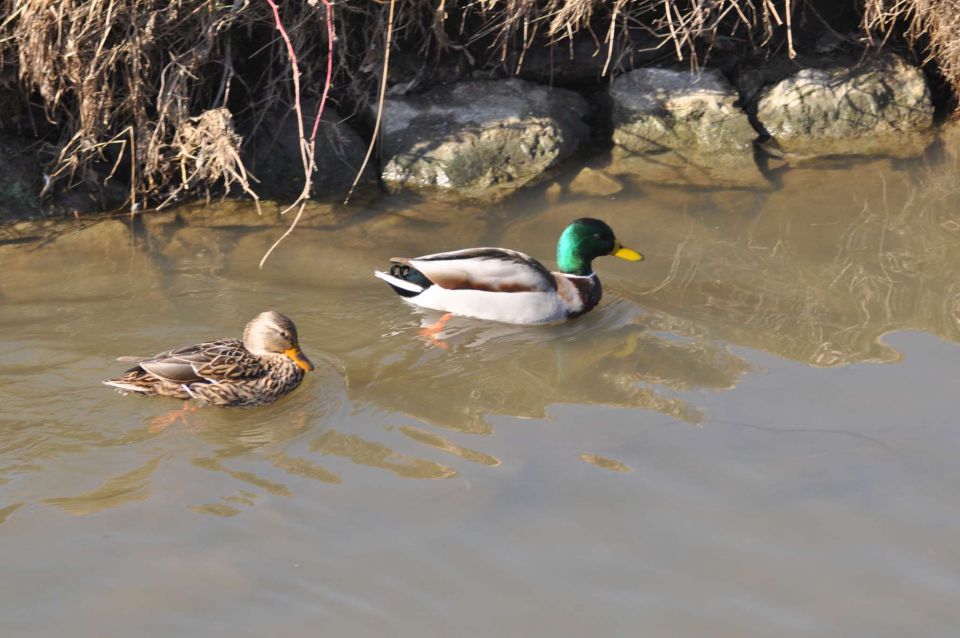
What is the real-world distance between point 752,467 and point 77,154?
15.1 ft

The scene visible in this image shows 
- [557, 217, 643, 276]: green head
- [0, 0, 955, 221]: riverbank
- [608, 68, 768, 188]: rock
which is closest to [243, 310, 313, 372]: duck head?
[0, 0, 955, 221]: riverbank

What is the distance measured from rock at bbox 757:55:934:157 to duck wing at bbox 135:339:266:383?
4.38 metres

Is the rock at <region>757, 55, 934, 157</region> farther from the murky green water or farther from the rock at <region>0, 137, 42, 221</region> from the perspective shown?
the rock at <region>0, 137, 42, 221</region>

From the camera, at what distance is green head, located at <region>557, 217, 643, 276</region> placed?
6.73m

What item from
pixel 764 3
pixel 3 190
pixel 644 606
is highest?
pixel 764 3

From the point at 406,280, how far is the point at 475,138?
1704 mm

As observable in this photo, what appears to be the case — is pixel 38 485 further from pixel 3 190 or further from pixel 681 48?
pixel 681 48

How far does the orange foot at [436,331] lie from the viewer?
620 cm

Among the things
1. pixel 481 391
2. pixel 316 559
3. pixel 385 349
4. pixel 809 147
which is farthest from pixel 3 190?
pixel 809 147

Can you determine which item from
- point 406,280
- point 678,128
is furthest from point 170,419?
point 678,128

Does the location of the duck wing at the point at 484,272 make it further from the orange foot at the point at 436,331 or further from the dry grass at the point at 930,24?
the dry grass at the point at 930,24

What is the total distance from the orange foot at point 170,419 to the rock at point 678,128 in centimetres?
363

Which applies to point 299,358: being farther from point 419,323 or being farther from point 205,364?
point 419,323

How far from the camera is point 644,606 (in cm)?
411
